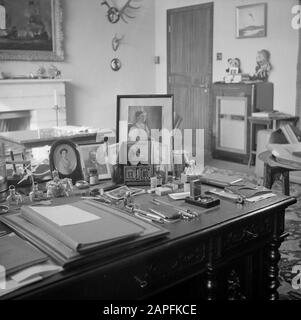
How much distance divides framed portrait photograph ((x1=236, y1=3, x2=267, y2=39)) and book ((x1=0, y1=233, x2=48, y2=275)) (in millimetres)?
5585

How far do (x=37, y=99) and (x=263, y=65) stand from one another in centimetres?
327

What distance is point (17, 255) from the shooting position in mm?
1275

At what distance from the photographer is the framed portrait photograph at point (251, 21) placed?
616cm

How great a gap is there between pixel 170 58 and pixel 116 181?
237 inches

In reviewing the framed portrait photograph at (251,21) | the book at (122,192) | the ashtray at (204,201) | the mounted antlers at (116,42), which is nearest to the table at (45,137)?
the book at (122,192)

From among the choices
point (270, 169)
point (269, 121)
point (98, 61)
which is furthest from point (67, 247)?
point (98, 61)

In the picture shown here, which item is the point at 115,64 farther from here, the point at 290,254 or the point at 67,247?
the point at 67,247

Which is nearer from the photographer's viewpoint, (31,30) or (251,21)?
(251,21)

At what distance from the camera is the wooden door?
7086 mm

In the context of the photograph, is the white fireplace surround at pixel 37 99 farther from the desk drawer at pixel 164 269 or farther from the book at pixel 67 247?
the desk drawer at pixel 164 269

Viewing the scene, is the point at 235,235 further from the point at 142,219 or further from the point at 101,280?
the point at 101,280

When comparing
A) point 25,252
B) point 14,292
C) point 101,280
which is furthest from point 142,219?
point 14,292

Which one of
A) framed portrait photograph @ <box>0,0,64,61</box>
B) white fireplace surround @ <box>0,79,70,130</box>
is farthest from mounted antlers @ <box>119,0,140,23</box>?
white fireplace surround @ <box>0,79,70,130</box>

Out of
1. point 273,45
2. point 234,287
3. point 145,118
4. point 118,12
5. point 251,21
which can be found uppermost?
point 118,12
